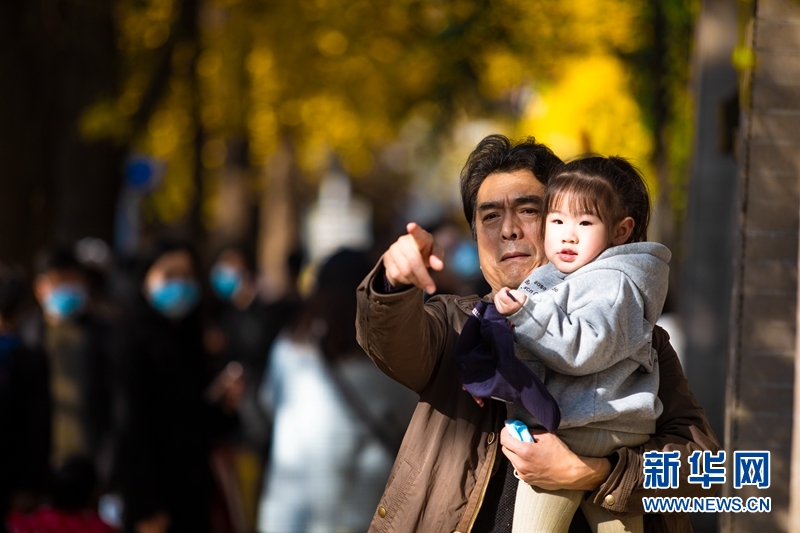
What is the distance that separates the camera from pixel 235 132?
55.5ft

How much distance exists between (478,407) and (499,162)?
724 millimetres

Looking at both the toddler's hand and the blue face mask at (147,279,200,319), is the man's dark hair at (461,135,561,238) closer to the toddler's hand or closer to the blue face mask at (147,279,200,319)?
the toddler's hand

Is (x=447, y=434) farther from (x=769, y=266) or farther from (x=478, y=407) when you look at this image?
(x=769, y=266)

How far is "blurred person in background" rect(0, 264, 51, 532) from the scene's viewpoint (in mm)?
6801

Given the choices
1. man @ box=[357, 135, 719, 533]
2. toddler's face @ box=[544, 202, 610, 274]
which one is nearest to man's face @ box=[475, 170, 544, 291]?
man @ box=[357, 135, 719, 533]

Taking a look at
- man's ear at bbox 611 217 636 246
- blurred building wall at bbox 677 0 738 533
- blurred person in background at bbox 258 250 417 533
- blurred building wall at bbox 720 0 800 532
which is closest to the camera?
man's ear at bbox 611 217 636 246

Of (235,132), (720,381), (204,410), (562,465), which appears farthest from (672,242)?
(235,132)

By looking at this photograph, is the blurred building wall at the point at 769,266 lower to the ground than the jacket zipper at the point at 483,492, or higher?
higher

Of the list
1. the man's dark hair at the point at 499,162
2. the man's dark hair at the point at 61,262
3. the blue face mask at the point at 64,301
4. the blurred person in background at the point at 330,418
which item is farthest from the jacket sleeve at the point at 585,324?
the man's dark hair at the point at 61,262

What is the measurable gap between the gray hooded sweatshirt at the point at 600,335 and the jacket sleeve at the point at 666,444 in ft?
0.21

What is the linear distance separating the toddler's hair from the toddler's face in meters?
0.02

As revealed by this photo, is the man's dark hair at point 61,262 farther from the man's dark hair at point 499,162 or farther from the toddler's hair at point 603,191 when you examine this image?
the toddler's hair at point 603,191

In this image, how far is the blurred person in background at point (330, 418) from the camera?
6.21 m

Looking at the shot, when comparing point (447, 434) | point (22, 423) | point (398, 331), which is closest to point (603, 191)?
point (398, 331)
